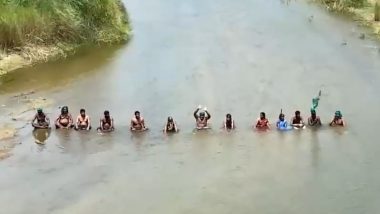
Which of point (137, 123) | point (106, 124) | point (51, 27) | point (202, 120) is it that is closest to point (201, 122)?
point (202, 120)

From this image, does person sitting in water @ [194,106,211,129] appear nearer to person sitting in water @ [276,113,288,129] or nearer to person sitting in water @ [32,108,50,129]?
person sitting in water @ [276,113,288,129]

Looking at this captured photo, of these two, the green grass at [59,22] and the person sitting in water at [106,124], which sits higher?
the green grass at [59,22]

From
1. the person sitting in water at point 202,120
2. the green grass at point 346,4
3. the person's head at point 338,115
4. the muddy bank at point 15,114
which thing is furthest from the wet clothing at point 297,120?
the green grass at point 346,4

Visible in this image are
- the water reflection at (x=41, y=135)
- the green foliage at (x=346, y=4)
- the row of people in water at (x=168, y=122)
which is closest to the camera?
the water reflection at (x=41, y=135)

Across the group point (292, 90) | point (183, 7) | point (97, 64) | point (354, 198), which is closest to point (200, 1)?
point (183, 7)


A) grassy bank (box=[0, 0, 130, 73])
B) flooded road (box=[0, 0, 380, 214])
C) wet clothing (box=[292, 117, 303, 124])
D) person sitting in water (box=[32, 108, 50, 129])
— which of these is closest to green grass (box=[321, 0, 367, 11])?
flooded road (box=[0, 0, 380, 214])

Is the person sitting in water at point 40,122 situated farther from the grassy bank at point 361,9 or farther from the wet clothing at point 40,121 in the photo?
the grassy bank at point 361,9

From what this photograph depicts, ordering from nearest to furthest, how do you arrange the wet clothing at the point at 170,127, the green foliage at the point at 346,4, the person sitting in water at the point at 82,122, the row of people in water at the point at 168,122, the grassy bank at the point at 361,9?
the wet clothing at the point at 170,127
the row of people in water at the point at 168,122
the person sitting in water at the point at 82,122
the grassy bank at the point at 361,9
the green foliage at the point at 346,4
